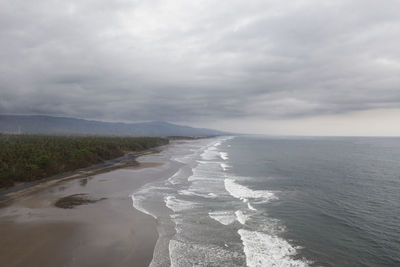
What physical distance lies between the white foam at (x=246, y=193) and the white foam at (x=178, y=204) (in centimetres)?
503

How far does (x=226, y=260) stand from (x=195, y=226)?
4456 mm

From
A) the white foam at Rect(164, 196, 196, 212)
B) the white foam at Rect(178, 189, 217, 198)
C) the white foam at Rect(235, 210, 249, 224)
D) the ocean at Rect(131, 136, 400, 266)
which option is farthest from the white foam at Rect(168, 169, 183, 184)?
the white foam at Rect(235, 210, 249, 224)

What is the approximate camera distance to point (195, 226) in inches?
623

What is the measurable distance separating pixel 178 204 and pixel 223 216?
4621 millimetres

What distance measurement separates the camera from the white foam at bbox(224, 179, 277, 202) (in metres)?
23.2

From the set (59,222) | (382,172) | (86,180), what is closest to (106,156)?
(86,180)

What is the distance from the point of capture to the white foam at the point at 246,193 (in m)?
23.2

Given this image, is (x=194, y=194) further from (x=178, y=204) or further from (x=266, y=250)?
(x=266, y=250)

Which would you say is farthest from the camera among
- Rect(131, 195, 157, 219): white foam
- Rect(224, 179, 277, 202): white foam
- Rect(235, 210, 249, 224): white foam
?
Rect(224, 179, 277, 202): white foam

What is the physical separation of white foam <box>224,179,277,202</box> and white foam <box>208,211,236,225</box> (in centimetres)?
415

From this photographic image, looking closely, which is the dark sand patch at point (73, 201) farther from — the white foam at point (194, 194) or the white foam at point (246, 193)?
the white foam at point (246, 193)

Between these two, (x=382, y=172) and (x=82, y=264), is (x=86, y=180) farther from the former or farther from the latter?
(x=382, y=172)

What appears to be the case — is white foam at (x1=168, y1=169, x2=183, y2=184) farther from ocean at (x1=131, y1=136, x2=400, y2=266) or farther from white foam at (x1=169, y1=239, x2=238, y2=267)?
white foam at (x1=169, y1=239, x2=238, y2=267)

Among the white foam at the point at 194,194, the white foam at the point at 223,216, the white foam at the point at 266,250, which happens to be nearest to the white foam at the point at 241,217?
the white foam at the point at 223,216
